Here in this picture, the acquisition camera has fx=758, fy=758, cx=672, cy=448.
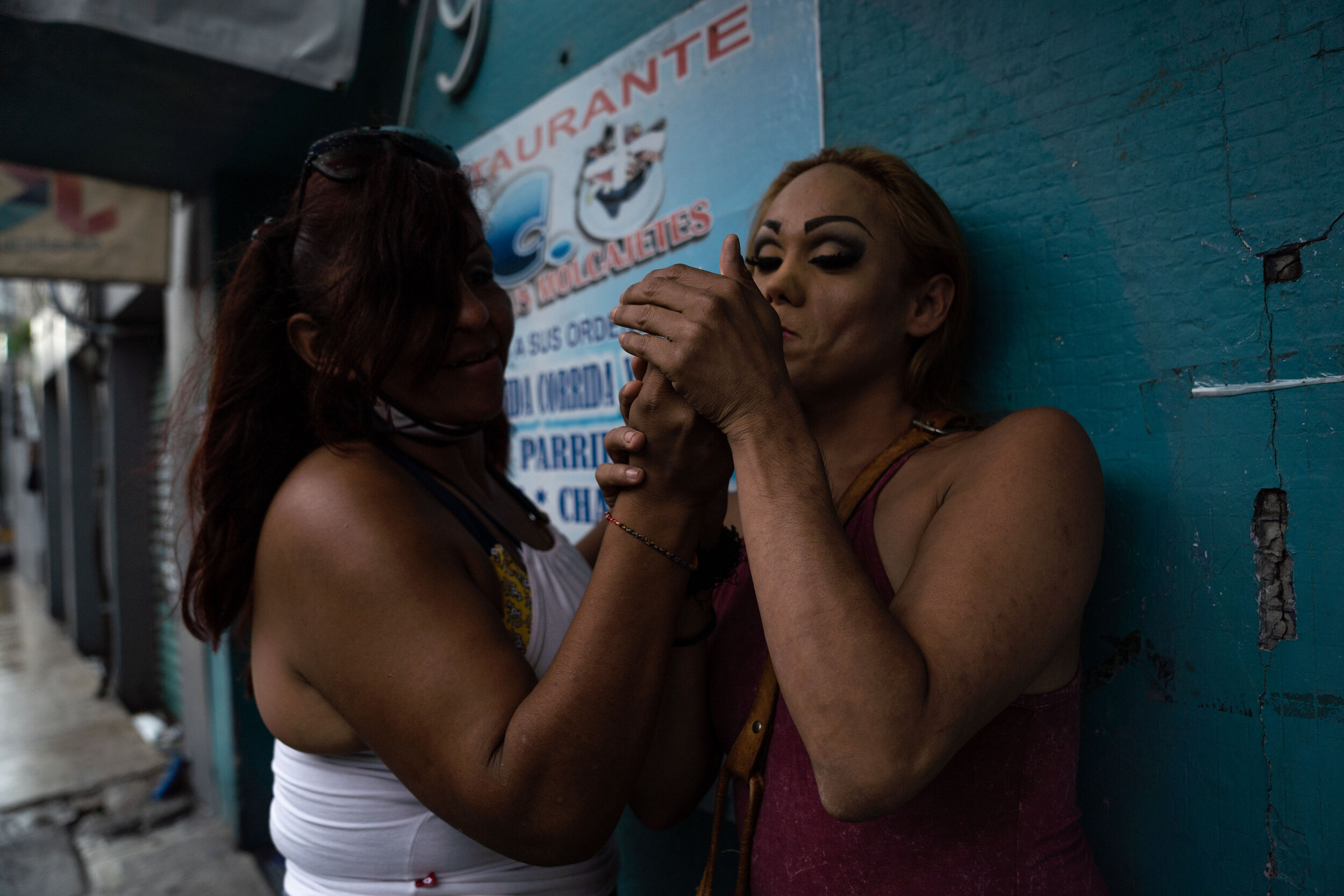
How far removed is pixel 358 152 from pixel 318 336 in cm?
39

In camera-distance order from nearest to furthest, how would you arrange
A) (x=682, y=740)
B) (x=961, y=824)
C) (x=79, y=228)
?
1. (x=961, y=824)
2. (x=682, y=740)
3. (x=79, y=228)

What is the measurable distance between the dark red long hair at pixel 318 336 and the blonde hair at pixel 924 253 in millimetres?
826

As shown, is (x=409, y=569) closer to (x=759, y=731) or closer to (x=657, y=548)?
(x=657, y=548)

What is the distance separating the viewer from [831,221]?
152 cm

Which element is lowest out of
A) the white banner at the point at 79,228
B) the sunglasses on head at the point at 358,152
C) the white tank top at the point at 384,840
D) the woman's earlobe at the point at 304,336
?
the white tank top at the point at 384,840

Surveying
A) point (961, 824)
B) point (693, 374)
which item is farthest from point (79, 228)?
point (961, 824)

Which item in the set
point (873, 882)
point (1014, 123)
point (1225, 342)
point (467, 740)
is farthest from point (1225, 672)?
point (467, 740)

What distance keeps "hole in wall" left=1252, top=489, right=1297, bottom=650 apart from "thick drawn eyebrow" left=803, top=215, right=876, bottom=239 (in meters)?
0.87

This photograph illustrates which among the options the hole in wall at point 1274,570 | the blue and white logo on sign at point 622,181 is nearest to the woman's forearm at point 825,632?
the hole in wall at point 1274,570

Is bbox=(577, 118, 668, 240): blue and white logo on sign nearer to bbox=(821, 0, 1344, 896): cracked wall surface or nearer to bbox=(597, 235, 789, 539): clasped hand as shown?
bbox=(821, 0, 1344, 896): cracked wall surface

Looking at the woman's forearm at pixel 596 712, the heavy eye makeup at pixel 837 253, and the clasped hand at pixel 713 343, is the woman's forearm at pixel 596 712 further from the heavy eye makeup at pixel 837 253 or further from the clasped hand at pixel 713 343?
the heavy eye makeup at pixel 837 253

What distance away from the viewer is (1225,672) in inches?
56.0

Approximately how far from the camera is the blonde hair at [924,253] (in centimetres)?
157

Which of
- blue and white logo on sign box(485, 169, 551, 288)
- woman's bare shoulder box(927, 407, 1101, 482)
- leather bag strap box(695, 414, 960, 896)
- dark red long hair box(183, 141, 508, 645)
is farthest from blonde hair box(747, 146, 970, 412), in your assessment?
blue and white logo on sign box(485, 169, 551, 288)
